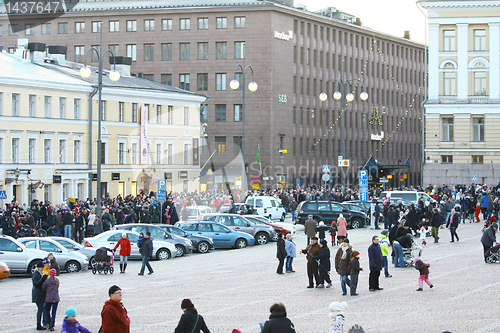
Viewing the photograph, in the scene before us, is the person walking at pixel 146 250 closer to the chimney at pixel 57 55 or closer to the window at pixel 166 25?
the chimney at pixel 57 55

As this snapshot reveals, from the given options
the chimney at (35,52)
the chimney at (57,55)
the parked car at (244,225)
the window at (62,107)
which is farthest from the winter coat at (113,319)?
the chimney at (57,55)

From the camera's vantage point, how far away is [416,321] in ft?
56.8

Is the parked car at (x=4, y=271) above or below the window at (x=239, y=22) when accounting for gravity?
below

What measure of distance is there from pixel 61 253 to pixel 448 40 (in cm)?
4680

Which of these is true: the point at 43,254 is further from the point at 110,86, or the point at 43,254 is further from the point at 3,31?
the point at 3,31

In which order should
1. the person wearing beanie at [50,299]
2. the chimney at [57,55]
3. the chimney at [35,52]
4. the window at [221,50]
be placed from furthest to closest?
the window at [221,50] → the chimney at [57,55] → the chimney at [35,52] → the person wearing beanie at [50,299]

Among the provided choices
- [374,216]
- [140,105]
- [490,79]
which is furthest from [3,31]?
[374,216]

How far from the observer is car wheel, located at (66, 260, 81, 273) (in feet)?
96.2

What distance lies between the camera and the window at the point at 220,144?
3548 inches

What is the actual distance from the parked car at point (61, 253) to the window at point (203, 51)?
63028 mm

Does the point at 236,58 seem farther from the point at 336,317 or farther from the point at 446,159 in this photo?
the point at 336,317

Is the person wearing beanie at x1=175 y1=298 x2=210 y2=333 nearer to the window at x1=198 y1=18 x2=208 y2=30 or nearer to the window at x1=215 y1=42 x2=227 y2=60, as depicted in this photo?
the window at x1=215 y1=42 x2=227 y2=60

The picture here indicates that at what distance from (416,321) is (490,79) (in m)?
53.2

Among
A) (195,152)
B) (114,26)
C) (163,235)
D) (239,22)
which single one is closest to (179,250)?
(163,235)
